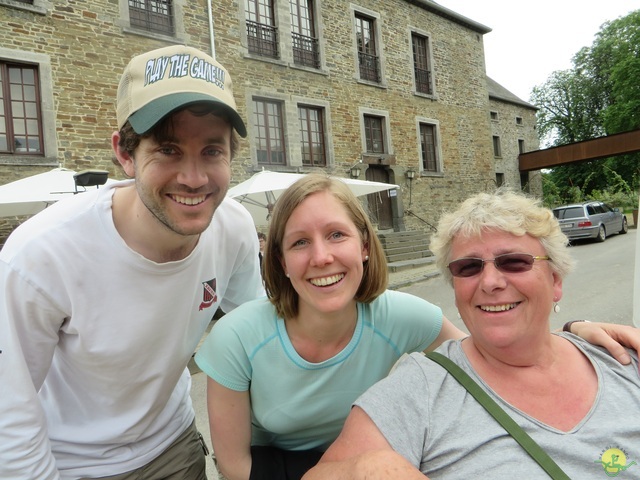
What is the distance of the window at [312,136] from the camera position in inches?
589

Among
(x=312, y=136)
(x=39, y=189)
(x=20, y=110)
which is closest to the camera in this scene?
(x=39, y=189)

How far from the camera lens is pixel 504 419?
5.09ft

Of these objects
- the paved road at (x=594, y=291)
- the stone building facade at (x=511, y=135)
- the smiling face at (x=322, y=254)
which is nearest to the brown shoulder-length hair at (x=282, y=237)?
the smiling face at (x=322, y=254)

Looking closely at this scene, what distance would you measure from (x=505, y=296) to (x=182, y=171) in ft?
4.27

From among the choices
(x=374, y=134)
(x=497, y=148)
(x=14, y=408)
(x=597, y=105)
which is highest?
(x=597, y=105)

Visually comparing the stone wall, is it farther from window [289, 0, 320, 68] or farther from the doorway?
window [289, 0, 320, 68]

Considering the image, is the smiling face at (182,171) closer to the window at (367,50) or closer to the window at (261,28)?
the window at (261,28)

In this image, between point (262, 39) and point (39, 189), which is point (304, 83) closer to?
point (262, 39)

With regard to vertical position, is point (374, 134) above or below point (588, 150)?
above

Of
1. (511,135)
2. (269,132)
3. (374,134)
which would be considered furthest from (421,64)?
(511,135)

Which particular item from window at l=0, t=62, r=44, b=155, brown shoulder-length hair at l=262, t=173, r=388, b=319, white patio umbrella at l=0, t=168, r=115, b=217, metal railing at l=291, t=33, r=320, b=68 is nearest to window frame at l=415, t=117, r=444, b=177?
metal railing at l=291, t=33, r=320, b=68

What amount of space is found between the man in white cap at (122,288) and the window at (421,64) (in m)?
18.7

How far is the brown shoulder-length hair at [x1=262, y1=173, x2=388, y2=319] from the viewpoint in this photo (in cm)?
183

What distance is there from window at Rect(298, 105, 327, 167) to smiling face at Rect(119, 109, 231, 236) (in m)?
13.4
